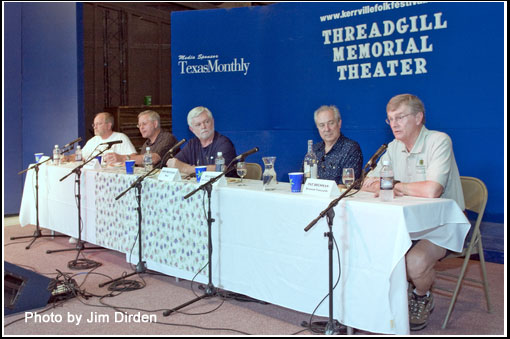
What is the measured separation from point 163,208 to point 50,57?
4.30m

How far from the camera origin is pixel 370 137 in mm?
5012

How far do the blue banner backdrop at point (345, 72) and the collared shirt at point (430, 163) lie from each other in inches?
62.9

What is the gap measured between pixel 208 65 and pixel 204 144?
232cm

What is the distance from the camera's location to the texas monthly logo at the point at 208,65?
5.91 m

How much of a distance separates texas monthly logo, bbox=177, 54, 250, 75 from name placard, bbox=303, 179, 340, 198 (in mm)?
3437

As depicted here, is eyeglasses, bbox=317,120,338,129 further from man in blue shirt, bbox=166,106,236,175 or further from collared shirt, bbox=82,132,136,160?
collared shirt, bbox=82,132,136,160

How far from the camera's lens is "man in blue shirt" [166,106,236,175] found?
3891 mm

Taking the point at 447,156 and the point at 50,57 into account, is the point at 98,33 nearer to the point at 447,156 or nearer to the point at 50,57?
the point at 50,57

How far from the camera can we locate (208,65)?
6113mm

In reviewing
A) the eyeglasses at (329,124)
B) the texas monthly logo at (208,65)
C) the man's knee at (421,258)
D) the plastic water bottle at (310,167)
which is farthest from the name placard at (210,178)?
the texas monthly logo at (208,65)

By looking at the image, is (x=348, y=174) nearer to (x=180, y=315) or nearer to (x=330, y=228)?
(x=330, y=228)

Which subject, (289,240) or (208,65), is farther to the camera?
(208,65)

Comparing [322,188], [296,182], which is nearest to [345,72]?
[296,182]

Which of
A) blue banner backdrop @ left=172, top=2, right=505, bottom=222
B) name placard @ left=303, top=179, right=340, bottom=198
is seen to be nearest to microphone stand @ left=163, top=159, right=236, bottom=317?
name placard @ left=303, top=179, right=340, bottom=198
